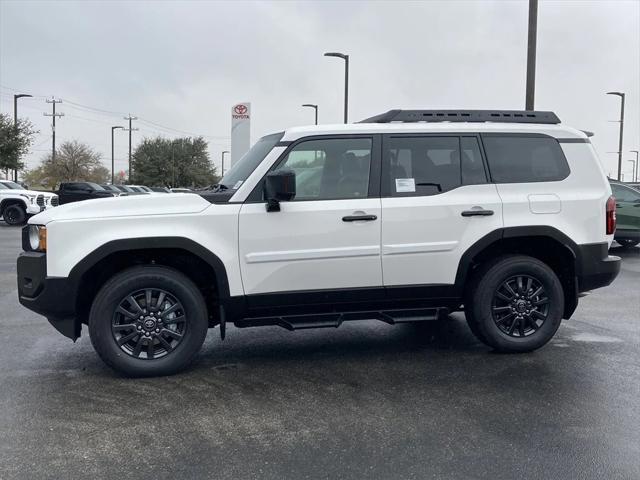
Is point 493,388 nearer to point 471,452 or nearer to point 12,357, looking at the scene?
point 471,452

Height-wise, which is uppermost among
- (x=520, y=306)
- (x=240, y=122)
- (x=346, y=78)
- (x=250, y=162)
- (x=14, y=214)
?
(x=346, y=78)

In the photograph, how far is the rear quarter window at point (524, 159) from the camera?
561 centimetres

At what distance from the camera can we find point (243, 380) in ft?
16.5

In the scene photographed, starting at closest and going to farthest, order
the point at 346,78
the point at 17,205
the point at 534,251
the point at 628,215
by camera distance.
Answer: the point at 534,251, the point at 628,215, the point at 17,205, the point at 346,78

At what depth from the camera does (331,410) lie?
14.3 feet

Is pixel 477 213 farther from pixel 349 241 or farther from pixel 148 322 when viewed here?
pixel 148 322

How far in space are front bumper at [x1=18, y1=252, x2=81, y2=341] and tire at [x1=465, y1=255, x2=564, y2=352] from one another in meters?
3.23

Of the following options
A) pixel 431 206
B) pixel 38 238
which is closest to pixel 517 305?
pixel 431 206

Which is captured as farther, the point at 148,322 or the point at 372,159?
the point at 372,159

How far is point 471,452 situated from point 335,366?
1.90 metres

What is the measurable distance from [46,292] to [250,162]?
1.92m

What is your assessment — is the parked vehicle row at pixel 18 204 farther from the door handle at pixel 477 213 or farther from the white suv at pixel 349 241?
the door handle at pixel 477 213

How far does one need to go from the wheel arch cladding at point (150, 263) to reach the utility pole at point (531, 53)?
10.8m

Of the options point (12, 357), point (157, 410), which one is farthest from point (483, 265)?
point (12, 357)
